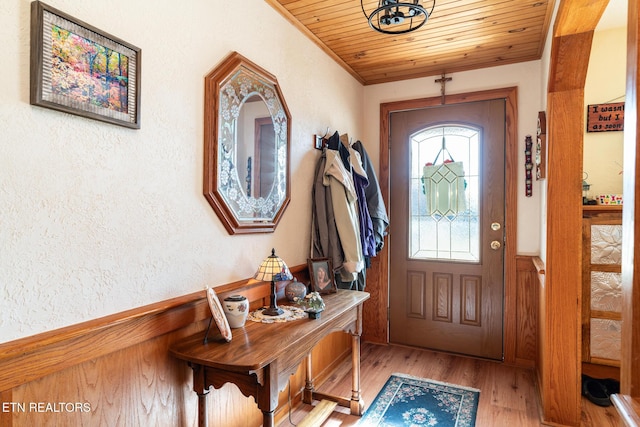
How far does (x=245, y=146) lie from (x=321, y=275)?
3.03 feet

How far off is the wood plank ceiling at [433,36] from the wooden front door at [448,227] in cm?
36

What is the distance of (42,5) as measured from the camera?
3.43ft

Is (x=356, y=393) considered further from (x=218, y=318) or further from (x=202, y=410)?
(x=218, y=318)

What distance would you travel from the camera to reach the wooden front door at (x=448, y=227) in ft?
10.0

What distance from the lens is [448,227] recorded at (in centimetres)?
320

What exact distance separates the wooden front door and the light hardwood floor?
157 mm

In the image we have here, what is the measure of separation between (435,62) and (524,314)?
2.12 m

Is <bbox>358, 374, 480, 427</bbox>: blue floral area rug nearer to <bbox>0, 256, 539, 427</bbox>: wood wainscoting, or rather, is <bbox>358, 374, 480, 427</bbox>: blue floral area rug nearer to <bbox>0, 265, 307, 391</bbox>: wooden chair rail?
<bbox>0, 256, 539, 427</bbox>: wood wainscoting

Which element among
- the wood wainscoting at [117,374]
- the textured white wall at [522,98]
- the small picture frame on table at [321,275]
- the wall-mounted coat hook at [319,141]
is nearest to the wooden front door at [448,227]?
the textured white wall at [522,98]

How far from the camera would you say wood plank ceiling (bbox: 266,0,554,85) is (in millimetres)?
2182

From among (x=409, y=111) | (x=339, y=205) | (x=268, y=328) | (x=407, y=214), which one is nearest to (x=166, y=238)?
(x=268, y=328)

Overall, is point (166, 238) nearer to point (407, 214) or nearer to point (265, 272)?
point (265, 272)

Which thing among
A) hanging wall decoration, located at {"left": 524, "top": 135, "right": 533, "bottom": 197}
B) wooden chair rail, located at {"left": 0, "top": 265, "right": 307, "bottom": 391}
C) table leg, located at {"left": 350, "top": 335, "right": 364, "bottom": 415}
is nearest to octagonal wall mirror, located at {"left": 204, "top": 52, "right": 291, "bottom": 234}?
wooden chair rail, located at {"left": 0, "top": 265, "right": 307, "bottom": 391}

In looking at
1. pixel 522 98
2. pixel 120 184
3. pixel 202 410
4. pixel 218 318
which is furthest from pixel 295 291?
pixel 522 98
